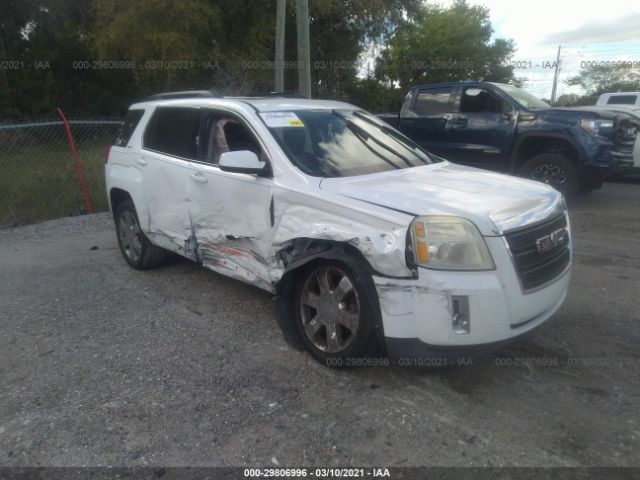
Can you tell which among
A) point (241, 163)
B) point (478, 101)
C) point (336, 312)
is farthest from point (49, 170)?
point (336, 312)

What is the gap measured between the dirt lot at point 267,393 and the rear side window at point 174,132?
4.42 ft

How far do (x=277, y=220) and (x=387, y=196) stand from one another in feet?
2.81

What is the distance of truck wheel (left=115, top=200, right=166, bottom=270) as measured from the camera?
569cm

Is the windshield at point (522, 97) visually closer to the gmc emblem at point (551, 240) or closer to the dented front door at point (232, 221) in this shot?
the gmc emblem at point (551, 240)

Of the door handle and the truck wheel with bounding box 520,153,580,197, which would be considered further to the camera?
the truck wheel with bounding box 520,153,580,197

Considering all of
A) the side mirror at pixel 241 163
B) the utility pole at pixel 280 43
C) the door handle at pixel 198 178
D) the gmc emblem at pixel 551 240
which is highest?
the utility pole at pixel 280 43

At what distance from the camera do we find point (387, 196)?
Result: 11.1ft

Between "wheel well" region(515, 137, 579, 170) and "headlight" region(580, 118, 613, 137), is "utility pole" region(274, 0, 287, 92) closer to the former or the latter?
"wheel well" region(515, 137, 579, 170)

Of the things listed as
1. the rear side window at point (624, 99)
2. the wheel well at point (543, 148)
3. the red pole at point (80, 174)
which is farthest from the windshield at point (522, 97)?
the rear side window at point (624, 99)

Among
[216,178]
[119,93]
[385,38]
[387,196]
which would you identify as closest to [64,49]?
[119,93]

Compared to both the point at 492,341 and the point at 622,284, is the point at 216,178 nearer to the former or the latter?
the point at 492,341

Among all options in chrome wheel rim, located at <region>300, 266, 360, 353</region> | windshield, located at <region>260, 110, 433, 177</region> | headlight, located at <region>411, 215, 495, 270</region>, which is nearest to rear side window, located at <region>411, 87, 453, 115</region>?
windshield, located at <region>260, 110, 433, 177</region>

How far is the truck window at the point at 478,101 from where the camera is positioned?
29.5ft

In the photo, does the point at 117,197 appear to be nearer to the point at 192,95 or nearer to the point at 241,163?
the point at 192,95
